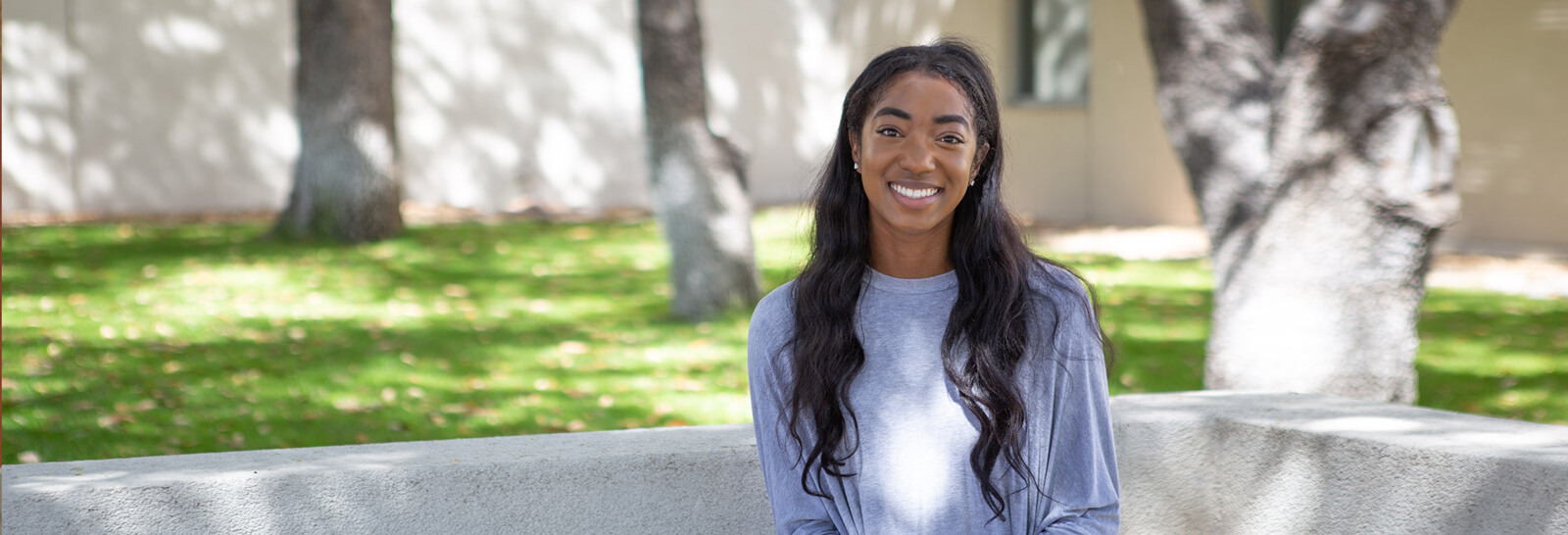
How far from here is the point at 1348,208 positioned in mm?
4680

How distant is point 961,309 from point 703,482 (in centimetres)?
77

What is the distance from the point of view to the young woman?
95.7 inches

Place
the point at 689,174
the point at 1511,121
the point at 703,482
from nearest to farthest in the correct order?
the point at 703,482, the point at 689,174, the point at 1511,121

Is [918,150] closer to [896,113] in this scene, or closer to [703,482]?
[896,113]

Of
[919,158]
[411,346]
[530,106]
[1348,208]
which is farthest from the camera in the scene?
[530,106]

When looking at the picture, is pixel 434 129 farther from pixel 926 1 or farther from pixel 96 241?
pixel 926 1

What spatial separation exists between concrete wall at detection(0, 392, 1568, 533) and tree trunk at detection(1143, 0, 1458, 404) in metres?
1.57

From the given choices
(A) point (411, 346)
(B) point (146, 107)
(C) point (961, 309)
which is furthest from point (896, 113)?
(B) point (146, 107)

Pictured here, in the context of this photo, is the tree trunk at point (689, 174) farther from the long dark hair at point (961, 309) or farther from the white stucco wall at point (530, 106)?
the long dark hair at point (961, 309)

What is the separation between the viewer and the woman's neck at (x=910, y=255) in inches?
100

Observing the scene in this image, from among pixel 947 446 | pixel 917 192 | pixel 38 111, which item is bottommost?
pixel 947 446

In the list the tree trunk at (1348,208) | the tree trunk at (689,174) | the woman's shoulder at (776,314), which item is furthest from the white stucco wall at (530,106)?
the woman's shoulder at (776,314)

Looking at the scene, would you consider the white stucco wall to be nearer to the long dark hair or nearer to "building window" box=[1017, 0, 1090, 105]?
"building window" box=[1017, 0, 1090, 105]

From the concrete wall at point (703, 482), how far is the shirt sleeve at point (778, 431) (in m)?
0.44
